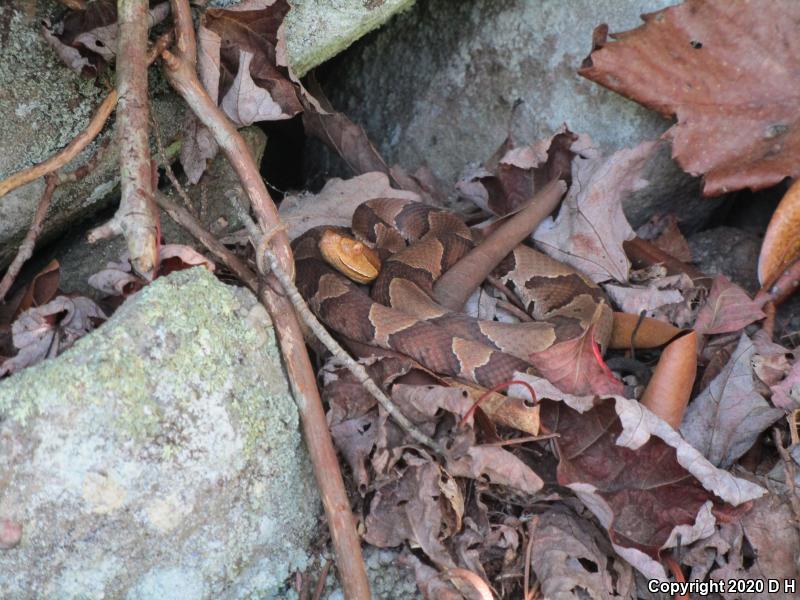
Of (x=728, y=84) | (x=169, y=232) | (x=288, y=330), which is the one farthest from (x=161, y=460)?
(x=728, y=84)

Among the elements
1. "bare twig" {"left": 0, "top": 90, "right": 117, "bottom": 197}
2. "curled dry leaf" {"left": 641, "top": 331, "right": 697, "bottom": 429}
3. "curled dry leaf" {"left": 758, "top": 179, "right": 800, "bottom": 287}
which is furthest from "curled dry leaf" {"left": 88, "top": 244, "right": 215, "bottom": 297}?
"curled dry leaf" {"left": 758, "top": 179, "right": 800, "bottom": 287}

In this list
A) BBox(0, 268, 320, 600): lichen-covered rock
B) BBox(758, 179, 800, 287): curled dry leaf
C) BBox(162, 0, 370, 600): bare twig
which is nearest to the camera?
BBox(0, 268, 320, 600): lichen-covered rock

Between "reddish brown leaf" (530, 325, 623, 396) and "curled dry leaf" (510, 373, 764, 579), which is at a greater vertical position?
"reddish brown leaf" (530, 325, 623, 396)

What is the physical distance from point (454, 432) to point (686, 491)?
633 millimetres

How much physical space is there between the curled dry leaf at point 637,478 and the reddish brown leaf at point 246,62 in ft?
4.34

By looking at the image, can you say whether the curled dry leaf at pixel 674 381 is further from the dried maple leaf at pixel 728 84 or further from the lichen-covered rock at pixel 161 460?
the lichen-covered rock at pixel 161 460

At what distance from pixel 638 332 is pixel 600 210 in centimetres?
50

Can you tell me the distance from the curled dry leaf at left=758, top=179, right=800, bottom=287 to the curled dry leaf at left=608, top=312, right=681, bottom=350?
0.48m

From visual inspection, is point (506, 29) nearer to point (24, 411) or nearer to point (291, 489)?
point (291, 489)

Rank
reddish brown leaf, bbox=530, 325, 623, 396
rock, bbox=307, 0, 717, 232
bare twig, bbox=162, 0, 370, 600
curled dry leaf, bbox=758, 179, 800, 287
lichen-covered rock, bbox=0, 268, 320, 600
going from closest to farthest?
lichen-covered rock, bbox=0, 268, 320, 600 < bare twig, bbox=162, 0, 370, 600 < reddish brown leaf, bbox=530, 325, 623, 396 < curled dry leaf, bbox=758, 179, 800, 287 < rock, bbox=307, 0, 717, 232

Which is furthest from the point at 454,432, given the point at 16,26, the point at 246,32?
the point at 16,26

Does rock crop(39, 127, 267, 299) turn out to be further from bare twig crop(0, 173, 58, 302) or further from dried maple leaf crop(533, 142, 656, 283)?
dried maple leaf crop(533, 142, 656, 283)

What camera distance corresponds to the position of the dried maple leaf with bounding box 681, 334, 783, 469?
229 cm

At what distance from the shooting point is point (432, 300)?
9.38ft
